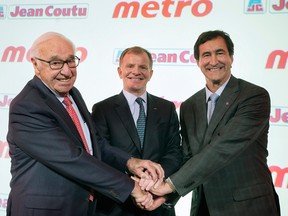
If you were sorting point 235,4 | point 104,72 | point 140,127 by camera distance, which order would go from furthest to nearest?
1. point 104,72
2. point 235,4
3. point 140,127

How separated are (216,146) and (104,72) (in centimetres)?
208

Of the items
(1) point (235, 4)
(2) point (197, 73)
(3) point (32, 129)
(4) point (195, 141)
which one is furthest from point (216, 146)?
(1) point (235, 4)

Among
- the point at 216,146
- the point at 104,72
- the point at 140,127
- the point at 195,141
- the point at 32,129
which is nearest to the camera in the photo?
the point at 32,129

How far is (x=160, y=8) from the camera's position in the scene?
12.8 feet

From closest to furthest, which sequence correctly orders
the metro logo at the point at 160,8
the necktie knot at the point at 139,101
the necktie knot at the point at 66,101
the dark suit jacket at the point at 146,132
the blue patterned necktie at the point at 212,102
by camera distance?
the necktie knot at the point at 66,101 < the blue patterned necktie at the point at 212,102 < the dark suit jacket at the point at 146,132 < the necktie knot at the point at 139,101 < the metro logo at the point at 160,8

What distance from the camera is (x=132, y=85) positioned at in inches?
109

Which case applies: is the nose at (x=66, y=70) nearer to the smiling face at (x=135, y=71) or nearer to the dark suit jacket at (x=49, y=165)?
the dark suit jacket at (x=49, y=165)

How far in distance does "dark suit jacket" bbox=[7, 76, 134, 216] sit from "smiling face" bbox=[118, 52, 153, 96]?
0.88 meters

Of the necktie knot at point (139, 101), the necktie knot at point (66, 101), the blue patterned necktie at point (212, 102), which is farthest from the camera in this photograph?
the necktie knot at point (139, 101)

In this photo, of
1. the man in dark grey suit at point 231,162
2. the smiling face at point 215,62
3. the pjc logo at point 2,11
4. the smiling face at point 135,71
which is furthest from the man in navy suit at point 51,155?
the pjc logo at point 2,11

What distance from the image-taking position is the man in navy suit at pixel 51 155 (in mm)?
1860

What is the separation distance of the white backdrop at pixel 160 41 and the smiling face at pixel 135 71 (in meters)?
1.03

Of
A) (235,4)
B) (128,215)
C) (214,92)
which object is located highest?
(235,4)

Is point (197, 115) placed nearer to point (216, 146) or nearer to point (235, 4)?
point (216, 146)
